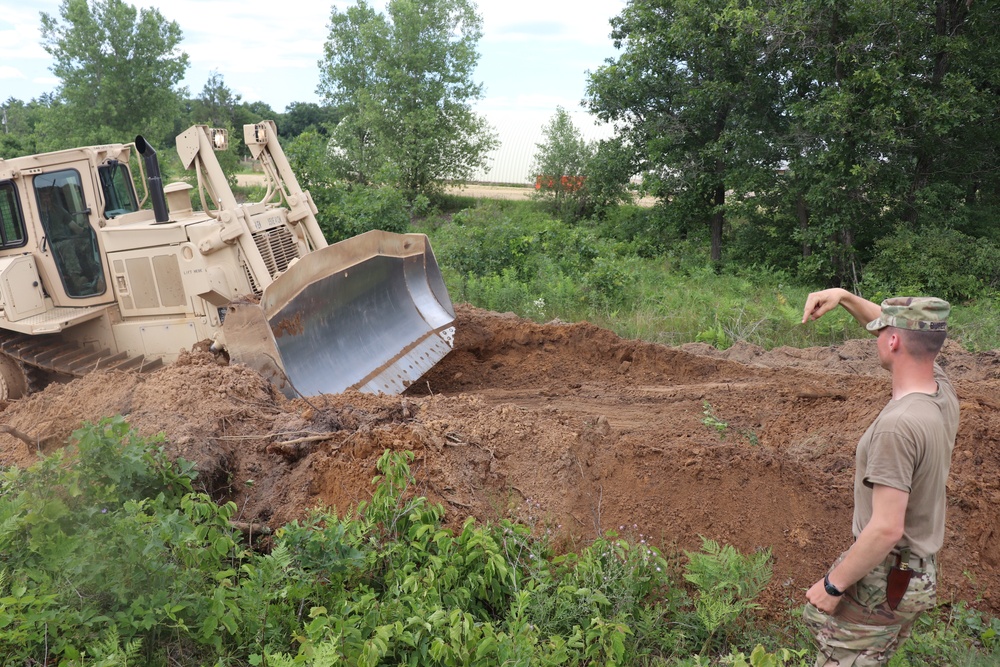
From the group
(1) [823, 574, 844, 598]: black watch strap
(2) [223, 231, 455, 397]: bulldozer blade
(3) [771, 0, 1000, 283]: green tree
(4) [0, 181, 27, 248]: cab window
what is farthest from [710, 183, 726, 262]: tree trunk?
(1) [823, 574, 844, 598]: black watch strap

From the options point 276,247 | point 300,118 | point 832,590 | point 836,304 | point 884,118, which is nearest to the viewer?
point 832,590

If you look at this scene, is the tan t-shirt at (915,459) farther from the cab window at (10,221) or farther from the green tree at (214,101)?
the green tree at (214,101)

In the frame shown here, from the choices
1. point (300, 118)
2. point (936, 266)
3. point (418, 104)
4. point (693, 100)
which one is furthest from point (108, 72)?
point (300, 118)

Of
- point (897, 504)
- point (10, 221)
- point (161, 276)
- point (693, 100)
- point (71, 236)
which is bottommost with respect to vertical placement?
point (897, 504)

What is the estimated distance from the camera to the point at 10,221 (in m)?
7.65

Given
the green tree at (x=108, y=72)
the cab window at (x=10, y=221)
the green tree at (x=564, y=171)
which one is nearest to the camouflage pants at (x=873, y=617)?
the cab window at (x=10, y=221)

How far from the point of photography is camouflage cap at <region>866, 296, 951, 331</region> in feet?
9.25

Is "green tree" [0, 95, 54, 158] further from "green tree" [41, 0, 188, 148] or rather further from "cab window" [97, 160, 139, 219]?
"cab window" [97, 160, 139, 219]

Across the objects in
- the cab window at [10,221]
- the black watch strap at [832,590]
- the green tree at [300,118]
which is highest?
the green tree at [300,118]

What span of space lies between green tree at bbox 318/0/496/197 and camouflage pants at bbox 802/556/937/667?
917 inches

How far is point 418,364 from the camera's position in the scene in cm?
785

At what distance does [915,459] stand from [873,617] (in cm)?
67

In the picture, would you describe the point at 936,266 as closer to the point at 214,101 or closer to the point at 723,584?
the point at 723,584

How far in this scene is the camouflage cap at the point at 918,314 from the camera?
2820 millimetres
